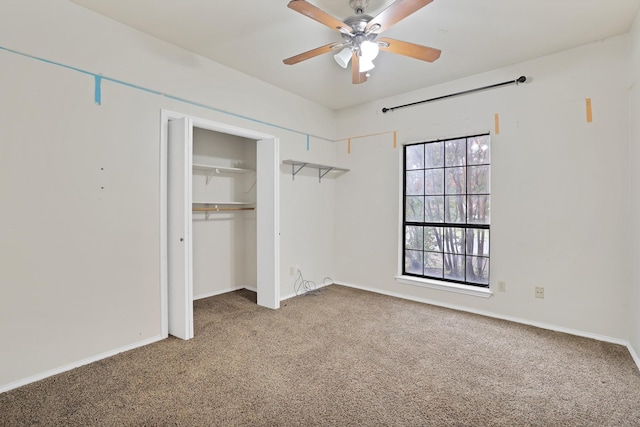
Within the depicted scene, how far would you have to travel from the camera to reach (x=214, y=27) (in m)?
2.71

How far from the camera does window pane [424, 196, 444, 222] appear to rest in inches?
159

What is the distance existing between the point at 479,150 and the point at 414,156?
813 millimetres

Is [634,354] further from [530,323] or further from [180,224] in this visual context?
[180,224]

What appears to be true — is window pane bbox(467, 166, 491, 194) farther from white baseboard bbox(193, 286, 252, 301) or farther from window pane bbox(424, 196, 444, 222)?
white baseboard bbox(193, 286, 252, 301)

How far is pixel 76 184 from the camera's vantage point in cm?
240

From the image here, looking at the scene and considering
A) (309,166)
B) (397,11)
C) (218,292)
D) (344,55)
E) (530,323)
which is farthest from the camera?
(309,166)

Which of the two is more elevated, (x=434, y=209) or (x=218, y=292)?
(x=434, y=209)

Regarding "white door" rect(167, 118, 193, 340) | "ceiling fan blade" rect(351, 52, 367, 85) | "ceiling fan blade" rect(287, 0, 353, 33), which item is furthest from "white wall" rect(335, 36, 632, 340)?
"white door" rect(167, 118, 193, 340)

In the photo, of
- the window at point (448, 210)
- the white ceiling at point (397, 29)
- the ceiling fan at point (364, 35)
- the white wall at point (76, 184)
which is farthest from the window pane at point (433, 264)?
the white wall at point (76, 184)

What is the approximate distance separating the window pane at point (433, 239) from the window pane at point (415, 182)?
1.70 feet

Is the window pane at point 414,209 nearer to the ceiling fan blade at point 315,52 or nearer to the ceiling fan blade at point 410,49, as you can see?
the ceiling fan blade at point 410,49

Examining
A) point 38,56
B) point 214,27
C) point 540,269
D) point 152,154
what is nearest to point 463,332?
point 540,269

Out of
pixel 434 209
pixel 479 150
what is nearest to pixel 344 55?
pixel 479 150

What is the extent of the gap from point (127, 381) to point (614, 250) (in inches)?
164
